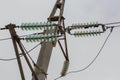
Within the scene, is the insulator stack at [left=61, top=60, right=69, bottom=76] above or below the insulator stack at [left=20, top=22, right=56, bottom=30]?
below

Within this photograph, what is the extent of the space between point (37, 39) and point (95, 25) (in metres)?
4.61

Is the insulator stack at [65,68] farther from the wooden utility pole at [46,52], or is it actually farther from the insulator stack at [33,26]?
the insulator stack at [33,26]

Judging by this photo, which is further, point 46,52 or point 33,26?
point 46,52

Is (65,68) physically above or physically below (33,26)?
below

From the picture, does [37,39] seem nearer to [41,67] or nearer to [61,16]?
[41,67]

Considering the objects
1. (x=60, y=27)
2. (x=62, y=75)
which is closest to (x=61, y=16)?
(x=60, y=27)

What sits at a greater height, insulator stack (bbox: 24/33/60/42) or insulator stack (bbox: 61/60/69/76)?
insulator stack (bbox: 24/33/60/42)

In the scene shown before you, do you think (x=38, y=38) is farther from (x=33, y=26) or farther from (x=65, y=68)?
(x=65, y=68)

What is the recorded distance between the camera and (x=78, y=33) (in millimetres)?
30000

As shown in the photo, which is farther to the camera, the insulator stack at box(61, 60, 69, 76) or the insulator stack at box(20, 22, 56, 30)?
the insulator stack at box(61, 60, 69, 76)

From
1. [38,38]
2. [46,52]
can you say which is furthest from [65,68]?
[38,38]

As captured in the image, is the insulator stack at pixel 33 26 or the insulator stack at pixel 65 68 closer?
the insulator stack at pixel 33 26

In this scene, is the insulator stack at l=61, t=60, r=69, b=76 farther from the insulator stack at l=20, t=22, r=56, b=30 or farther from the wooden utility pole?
the insulator stack at l=20, t=22, r=56, b=30

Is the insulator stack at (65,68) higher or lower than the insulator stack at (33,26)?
lower
